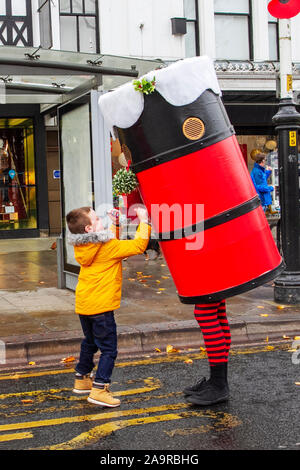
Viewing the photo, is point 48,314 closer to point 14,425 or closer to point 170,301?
point 170,301

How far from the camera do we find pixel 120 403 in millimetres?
4883

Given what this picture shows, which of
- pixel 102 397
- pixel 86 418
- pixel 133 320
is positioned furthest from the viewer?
pixel 133 320

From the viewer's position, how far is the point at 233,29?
728 inches

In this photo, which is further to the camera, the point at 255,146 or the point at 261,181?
the point at 255,146

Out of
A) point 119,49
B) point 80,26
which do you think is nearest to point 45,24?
point 80,26

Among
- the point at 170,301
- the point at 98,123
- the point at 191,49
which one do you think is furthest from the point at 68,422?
the point at 191,49

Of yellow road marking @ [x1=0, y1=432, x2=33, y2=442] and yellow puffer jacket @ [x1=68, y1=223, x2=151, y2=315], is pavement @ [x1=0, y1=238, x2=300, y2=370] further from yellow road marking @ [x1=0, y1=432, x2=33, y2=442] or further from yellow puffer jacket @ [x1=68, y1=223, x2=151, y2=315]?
yellow road marking @ [x1=0, y1=432, x2=33, y2=442]

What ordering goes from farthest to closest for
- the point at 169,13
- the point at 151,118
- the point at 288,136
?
1. the point at 169,13
2. the point at 288,136
3. the point at 151,118

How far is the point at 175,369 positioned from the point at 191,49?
45.9 feet

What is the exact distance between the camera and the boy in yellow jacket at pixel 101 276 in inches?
189

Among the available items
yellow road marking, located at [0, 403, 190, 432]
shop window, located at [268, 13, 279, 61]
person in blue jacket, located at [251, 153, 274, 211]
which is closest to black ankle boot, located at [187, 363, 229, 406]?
yellow road marking, located at [0, 403, 190, 432]

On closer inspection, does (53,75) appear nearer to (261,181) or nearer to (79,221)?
(261,181)

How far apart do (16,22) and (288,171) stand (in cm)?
1092

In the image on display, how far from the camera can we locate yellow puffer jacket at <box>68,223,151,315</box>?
189 inches
